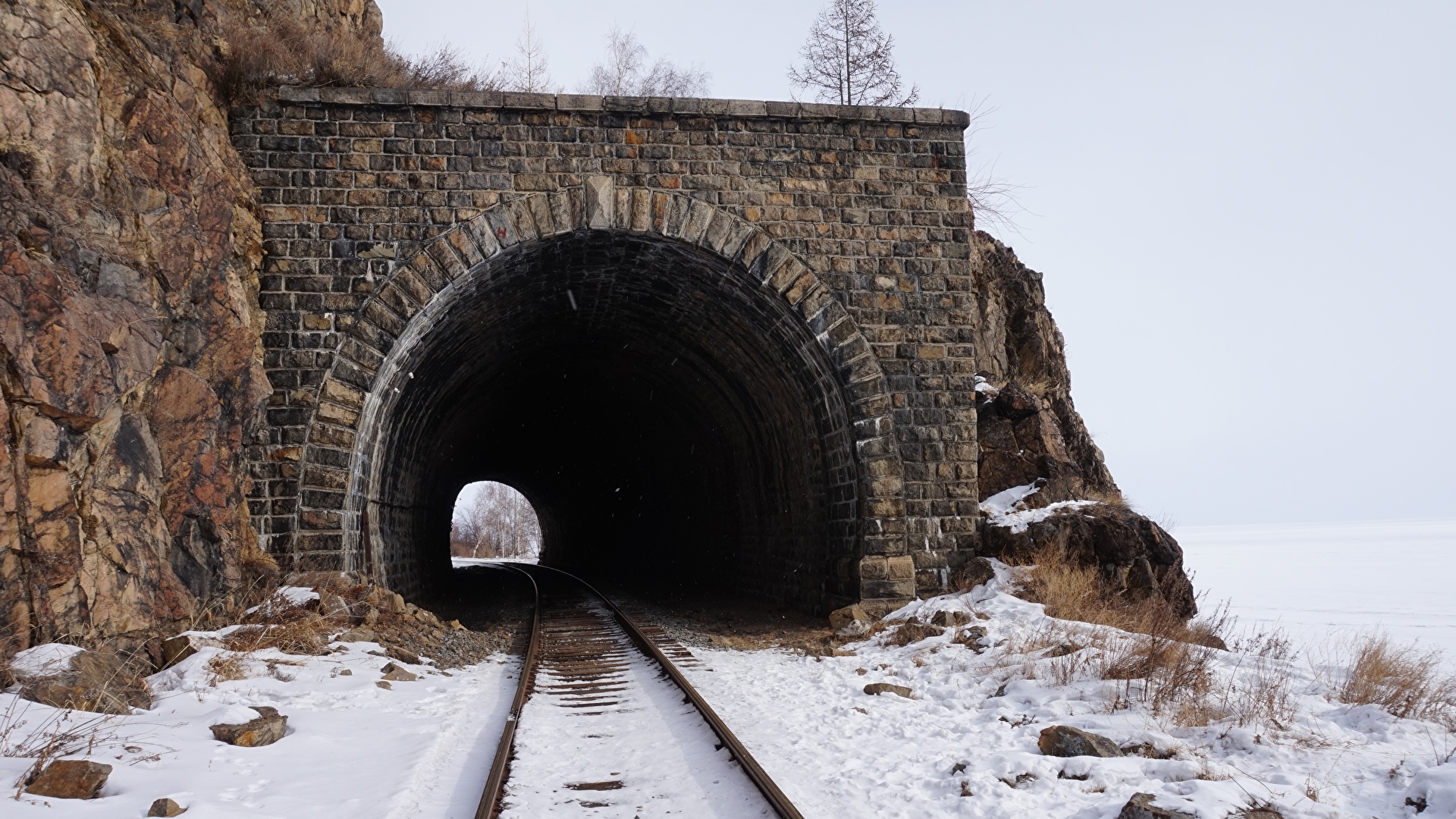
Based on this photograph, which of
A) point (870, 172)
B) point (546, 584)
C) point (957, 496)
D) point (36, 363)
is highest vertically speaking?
point (870, 172)

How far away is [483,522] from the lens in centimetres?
8000

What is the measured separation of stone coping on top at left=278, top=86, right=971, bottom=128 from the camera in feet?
33.9

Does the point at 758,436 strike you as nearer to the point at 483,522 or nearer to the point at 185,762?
the point at 185,762

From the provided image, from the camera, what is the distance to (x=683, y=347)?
14.1m

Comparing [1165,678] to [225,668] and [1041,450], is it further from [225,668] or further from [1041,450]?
[225,668]

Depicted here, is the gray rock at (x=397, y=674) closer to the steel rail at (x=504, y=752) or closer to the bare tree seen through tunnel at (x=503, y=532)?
the steel rail at (x=504, y=752)

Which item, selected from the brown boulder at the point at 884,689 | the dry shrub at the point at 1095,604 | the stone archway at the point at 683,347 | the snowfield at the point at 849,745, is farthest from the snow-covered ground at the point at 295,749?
the dry shrub at the point at 1095,604

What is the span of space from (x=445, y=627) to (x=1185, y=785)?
8.59 metres

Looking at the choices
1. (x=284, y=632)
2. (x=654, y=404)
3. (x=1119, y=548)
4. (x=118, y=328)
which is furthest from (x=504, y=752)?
(x=654, y=404)

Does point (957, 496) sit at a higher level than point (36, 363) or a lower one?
lower

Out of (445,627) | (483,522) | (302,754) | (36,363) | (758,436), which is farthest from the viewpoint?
(483,522)

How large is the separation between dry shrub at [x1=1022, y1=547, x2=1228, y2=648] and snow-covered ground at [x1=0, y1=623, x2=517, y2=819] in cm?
556

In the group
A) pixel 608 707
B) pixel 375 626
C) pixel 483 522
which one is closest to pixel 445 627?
pixel 375 626

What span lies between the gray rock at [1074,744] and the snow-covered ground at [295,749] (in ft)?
10.8
